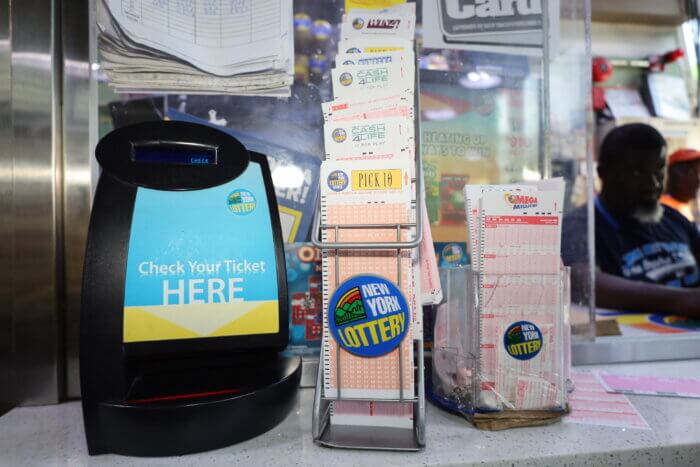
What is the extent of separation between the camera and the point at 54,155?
97cm

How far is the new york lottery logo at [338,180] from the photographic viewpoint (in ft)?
2.49

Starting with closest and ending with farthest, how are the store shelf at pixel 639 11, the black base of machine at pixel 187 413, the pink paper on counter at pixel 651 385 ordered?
the black base of machine at pixel 187 413 → the pink paper on counter at pixel 651 385 → the store shelf at pixel 639 11

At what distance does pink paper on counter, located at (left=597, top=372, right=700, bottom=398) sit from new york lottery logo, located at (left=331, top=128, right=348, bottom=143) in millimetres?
759

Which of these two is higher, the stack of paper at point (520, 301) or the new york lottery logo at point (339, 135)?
the new york lottery logo at point (339, 135)

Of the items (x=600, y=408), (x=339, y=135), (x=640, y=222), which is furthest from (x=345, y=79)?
(x=640, y=222)

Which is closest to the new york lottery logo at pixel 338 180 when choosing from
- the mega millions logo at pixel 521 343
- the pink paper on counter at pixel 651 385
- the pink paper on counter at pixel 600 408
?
the mega millions logo at pixel 521 343

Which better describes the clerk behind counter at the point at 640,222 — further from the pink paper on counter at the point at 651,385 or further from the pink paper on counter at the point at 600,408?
the pink paper on counter at the point at 600,408

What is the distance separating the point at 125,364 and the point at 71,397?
375mm

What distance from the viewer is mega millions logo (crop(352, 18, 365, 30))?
968 mm

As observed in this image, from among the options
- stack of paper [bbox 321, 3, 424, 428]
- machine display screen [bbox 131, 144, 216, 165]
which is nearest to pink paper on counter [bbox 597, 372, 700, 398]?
stack of paper [bbox 321, 3, 424, 428]

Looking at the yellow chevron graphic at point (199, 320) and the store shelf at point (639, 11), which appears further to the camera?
the store shelf at point (639, 11)

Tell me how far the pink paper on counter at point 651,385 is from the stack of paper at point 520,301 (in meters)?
0.29

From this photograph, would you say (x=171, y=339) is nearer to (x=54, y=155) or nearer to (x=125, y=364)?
(x=125, y=364)

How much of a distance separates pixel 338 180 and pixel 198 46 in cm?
51
